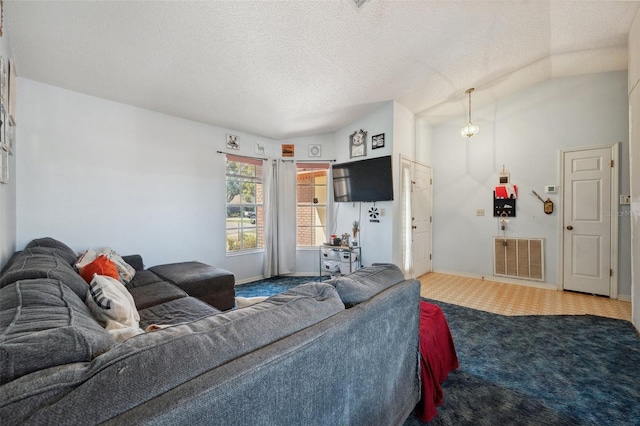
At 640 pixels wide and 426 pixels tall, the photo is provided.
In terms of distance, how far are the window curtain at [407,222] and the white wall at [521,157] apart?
39.5 inches

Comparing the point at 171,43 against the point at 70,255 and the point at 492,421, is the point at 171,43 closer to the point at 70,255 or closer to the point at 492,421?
the point at 70,255

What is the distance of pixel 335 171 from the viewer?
14.8ft

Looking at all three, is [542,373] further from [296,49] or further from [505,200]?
[296,49]

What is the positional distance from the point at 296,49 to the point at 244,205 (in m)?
2.60

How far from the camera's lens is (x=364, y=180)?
4082 mm

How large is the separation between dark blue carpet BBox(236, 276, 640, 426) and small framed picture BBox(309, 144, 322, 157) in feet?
10.5

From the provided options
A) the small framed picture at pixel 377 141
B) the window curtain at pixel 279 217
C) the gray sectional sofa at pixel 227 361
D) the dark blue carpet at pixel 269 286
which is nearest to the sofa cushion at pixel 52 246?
the gray sectional sofa at pixel 227 361

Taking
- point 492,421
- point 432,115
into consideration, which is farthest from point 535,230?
point 492,421

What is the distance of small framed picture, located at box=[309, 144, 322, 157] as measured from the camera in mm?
4641

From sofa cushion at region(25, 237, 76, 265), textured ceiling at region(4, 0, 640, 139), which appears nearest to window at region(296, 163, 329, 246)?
textured ceiling at region(4, 0, 640, 139)

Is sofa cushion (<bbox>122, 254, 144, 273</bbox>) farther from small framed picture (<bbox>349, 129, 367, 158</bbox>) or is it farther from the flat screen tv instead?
small framed picture (<bbox>349, 129, 367, 158</bbox>)

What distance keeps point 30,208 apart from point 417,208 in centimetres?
496

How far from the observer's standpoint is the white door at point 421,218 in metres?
4.44

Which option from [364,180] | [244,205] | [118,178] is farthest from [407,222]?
[118,178]
